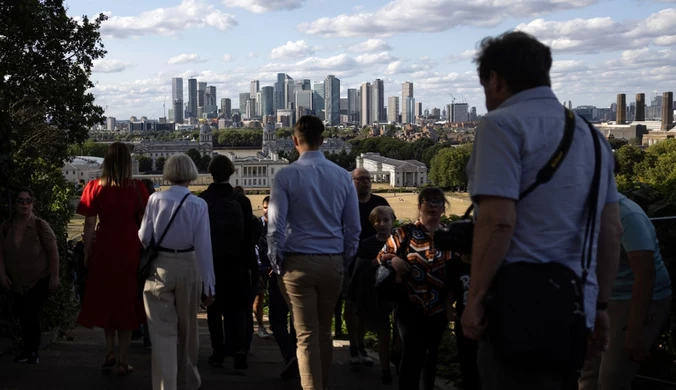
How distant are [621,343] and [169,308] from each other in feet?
7.88

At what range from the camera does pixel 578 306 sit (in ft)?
7.95

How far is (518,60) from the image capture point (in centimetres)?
255

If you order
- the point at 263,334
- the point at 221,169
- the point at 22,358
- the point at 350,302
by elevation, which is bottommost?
the point at 263,334

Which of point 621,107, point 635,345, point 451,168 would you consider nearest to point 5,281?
point 635,345

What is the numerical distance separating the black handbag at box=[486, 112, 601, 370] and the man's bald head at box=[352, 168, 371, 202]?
4189 mm

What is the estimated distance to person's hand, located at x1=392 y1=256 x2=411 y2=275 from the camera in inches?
184

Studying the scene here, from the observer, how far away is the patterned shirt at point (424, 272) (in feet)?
15.4

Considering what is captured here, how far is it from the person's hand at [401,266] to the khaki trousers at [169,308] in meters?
1.13

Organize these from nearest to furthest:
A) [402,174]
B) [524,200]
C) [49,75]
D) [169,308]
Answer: [524,200] < [169,308] < [49,75] < [402,174]

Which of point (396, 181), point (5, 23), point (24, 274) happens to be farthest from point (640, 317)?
point (396, 181)

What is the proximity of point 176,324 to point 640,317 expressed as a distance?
2.50 meters

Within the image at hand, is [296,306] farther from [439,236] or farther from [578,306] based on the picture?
[578,306]

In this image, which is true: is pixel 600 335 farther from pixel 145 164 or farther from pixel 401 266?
pixel 145 164

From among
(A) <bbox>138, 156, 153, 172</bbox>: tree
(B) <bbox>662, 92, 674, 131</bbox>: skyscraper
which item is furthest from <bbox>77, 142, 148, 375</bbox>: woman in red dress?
(B) <bbox>662, 92, 674, 131</bbox>: skyscraper
